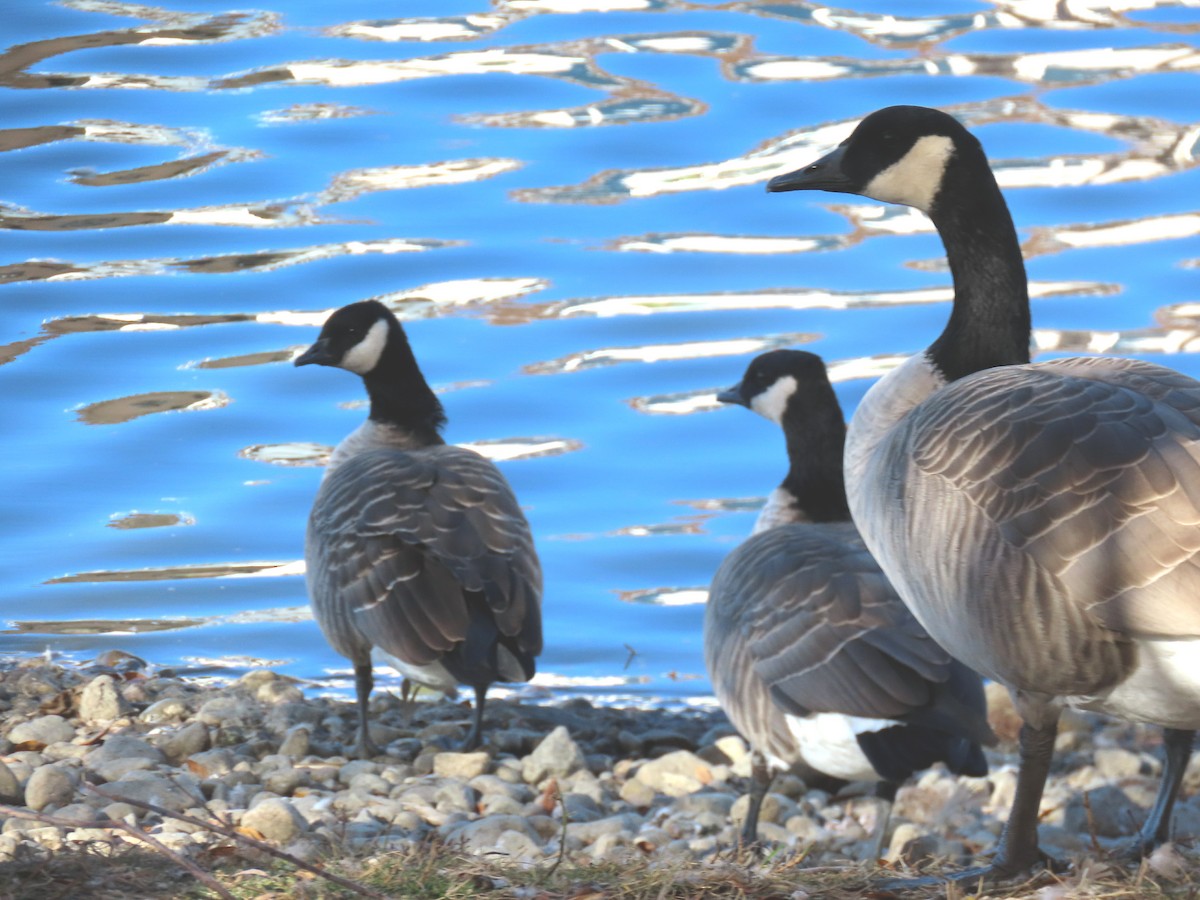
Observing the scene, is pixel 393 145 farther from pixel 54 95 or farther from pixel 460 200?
pixel 54 95

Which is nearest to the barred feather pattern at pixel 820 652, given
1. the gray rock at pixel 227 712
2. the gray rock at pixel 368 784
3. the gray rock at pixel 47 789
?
the gray rock at pixel 368 784

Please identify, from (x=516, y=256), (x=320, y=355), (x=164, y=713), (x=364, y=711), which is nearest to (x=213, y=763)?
(x=164, y=713)

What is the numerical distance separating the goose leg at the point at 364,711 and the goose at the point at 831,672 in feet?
4.73

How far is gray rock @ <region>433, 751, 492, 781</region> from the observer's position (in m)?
6.58

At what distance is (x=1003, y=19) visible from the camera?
1773 cm

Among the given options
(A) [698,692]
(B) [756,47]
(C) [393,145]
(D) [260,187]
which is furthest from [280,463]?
(B) [756,47]

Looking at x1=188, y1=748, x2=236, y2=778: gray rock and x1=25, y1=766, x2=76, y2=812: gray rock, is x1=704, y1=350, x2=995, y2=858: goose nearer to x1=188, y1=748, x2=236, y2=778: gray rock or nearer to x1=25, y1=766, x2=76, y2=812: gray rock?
x1=188, y1=748, x2=236, y2=778: gray rock

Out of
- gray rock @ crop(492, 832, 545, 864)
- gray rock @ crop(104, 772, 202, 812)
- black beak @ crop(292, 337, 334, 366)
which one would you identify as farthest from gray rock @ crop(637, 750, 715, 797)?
black beak @ crop(292, 337, 334, 366)

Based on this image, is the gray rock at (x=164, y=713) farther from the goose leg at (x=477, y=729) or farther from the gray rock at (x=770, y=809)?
the gray rock at (x=770, y=809)

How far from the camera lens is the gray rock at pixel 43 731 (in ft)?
21.4

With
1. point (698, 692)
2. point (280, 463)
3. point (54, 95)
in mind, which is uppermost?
point (54, 95)

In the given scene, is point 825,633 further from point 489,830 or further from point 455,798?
point 455,798

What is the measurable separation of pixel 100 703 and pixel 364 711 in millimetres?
1059

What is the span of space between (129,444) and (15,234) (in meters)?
3.84
